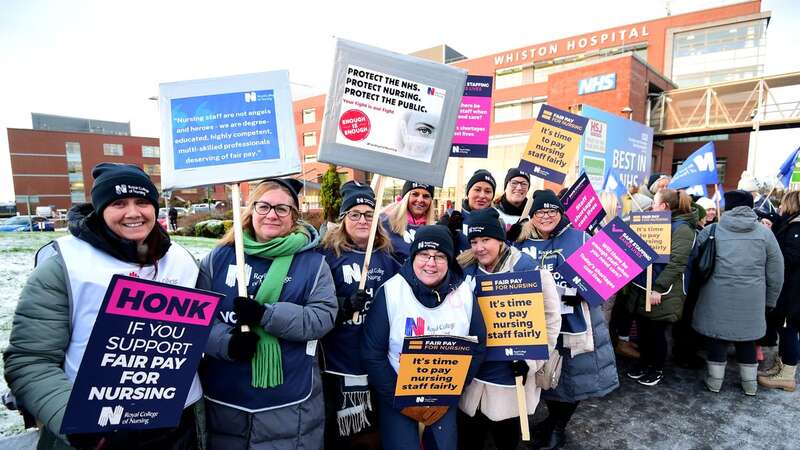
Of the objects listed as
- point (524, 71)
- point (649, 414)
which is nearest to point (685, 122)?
point (524, 71)

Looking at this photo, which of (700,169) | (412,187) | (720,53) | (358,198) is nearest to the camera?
(358,198)

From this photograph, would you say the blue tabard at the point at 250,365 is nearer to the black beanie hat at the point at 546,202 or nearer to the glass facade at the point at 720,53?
the black beanie hat at the point at 546,202

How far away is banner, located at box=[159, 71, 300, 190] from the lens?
212cm

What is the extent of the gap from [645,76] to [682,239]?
69.3 ft

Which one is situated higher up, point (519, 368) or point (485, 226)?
point (485, 226)

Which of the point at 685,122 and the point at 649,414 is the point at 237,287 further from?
the point at 685,122

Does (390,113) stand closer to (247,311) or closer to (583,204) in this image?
(247,311)

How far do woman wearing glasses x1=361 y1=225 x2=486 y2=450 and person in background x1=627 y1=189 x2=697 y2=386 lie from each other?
289 cm

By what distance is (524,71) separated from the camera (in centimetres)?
3466

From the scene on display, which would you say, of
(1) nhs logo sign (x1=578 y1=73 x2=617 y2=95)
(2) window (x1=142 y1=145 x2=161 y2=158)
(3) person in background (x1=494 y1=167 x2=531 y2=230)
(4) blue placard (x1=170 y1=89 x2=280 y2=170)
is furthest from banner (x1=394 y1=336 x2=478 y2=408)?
(2) window (x1=142 y1=145 x2=161 y2=158)

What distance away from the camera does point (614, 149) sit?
486 inches

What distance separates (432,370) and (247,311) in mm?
1158

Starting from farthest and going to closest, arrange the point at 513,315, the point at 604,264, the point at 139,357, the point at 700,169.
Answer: the point at 700,169, the point at 604,264, the point at 513,315, the point at 139,357

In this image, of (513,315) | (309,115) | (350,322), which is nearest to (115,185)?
(350,322)
